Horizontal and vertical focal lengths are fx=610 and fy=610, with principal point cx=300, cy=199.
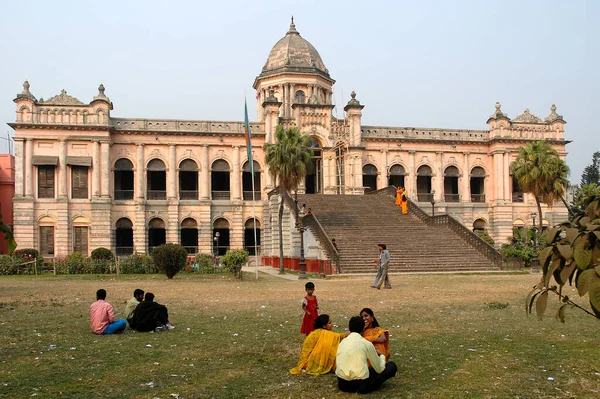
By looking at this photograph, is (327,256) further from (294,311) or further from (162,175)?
(162,175)

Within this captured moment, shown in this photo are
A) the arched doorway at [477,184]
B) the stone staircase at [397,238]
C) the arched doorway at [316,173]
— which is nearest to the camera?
the stone staircase at [397,238]

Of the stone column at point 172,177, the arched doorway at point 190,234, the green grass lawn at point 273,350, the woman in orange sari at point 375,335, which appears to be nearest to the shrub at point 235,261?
the green grass lawn at point 273,350

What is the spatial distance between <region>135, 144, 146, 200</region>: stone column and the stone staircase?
12030mm

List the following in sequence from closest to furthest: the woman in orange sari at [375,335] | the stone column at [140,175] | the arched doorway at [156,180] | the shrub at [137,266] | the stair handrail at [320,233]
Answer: the woman in orange sari at [375,335]
the stair handrail at [320,233]
the shrub at [137,266]
the stone column at [140,175]
the arched doorway at [156,180]

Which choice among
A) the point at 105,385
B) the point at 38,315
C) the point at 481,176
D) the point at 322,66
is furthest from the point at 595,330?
the point at 322,66

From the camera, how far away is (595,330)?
37.7 ft

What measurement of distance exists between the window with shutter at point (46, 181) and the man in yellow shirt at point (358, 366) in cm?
3904

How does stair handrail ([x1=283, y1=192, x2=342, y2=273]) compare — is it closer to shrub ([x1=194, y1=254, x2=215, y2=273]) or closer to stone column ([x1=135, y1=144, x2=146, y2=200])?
shrub ([x1=194, y1=254, x2=215, y2=273])

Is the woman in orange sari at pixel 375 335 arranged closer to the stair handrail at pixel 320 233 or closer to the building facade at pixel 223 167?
the stair handrail at pixel 320 233

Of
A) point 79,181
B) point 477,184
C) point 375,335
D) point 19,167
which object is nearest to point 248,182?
point 79,181

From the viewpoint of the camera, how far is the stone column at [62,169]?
42062 mm

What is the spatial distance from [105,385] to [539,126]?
157ft

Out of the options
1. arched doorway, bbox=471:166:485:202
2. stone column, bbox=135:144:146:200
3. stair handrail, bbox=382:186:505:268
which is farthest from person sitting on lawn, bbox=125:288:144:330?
arched doorway, bbox=471:166:485:202

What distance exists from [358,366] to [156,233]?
39870 mm
